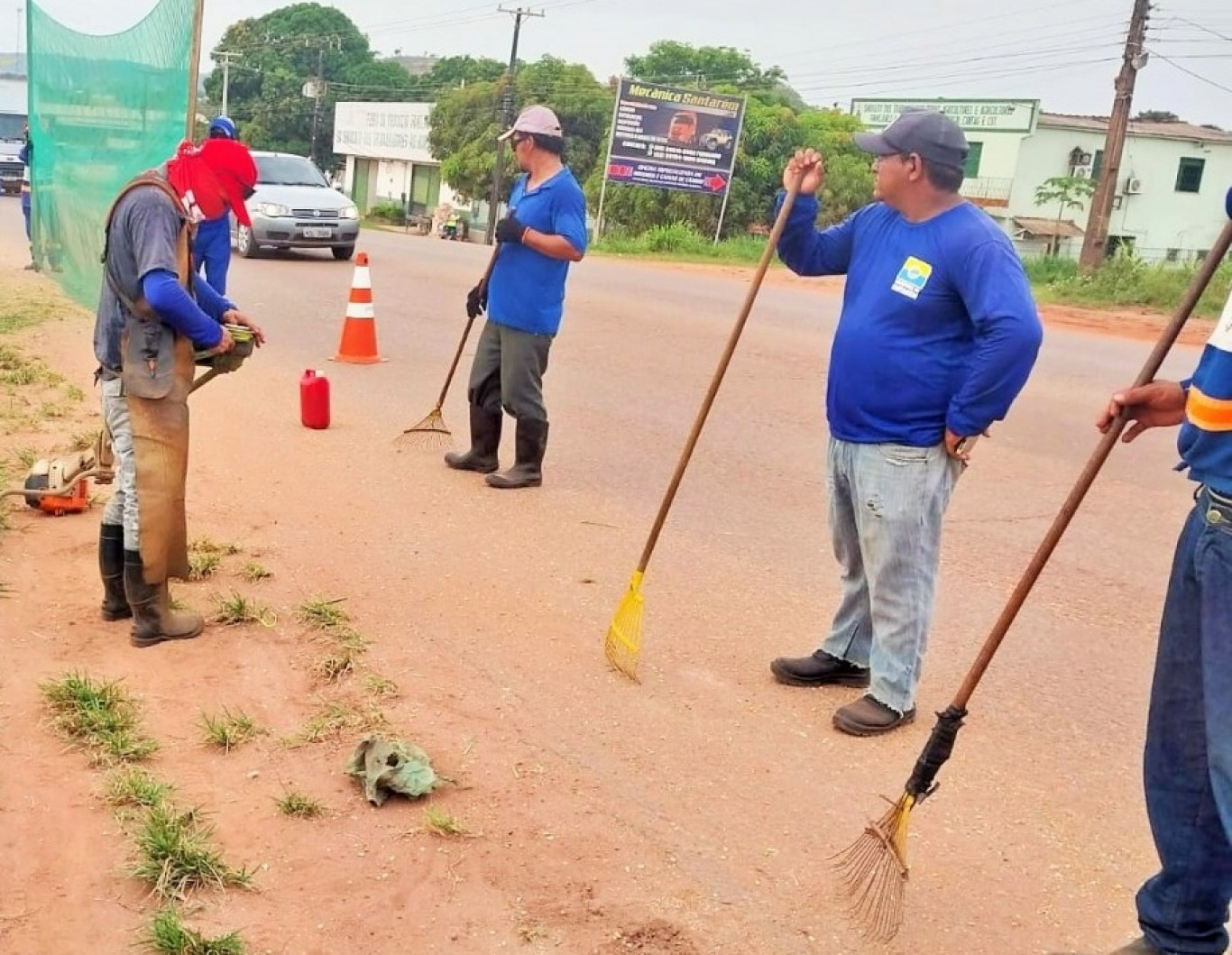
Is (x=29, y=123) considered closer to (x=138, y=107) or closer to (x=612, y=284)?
(x=138, y=107)

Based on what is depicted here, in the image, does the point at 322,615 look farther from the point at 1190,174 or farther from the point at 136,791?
the point at 1190,174

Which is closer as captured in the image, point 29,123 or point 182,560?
point 182,560

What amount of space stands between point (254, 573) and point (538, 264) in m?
2.24

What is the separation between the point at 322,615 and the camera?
4.79 metres

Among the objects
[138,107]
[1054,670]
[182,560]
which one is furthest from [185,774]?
[138,107]

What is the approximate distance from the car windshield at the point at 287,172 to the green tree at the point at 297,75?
49.2 metres

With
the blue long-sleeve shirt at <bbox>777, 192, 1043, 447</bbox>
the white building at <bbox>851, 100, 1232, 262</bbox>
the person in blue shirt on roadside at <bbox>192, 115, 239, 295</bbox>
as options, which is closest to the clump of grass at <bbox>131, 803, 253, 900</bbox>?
the blue long-sleeve shirt at <bbox>777, 192, 1043, 447</bbox>

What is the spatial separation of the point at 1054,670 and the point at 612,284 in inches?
603

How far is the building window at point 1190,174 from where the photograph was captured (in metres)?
47.4

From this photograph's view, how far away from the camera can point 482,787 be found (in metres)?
3.59

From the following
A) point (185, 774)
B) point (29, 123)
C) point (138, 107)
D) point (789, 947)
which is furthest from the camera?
point (29, 123)

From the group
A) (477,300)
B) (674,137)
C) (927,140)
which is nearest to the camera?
(927,140)

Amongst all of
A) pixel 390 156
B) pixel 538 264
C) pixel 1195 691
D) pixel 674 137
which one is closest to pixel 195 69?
pixel 538 264

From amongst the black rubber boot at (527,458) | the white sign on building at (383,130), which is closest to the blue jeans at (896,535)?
the black rubber boot at (527,458)
